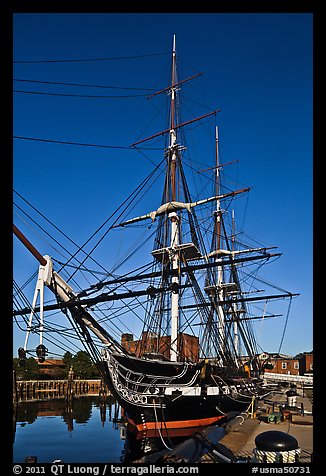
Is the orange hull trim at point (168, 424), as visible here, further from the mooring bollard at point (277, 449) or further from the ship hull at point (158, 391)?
the mooring bollard at point (277, 449)

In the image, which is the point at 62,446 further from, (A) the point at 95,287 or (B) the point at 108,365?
(A) the point at 95,287

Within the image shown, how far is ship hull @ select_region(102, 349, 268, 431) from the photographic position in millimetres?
19562

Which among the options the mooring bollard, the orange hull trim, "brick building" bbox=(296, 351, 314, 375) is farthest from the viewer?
"brick building" bbox=(296, 351, 314, 375)

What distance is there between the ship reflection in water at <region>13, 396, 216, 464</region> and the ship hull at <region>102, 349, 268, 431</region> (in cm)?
61

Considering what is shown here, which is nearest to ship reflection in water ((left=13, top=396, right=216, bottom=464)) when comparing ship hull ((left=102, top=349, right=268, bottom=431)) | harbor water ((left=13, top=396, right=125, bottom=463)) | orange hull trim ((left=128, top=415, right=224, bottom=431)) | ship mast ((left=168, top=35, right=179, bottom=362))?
harbor water ((left=13, top=396, right=125, bottom=463))

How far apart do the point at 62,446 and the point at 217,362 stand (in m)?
16.0

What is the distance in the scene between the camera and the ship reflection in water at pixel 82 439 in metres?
18.8

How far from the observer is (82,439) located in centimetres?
2508

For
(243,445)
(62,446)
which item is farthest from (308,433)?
(62,446)

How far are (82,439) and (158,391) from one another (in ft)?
27.0

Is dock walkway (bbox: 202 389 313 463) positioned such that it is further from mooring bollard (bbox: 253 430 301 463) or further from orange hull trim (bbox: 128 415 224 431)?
orange hull trim (bbox: 128 415 224 431)

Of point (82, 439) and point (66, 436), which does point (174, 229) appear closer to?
point (82, 439)
